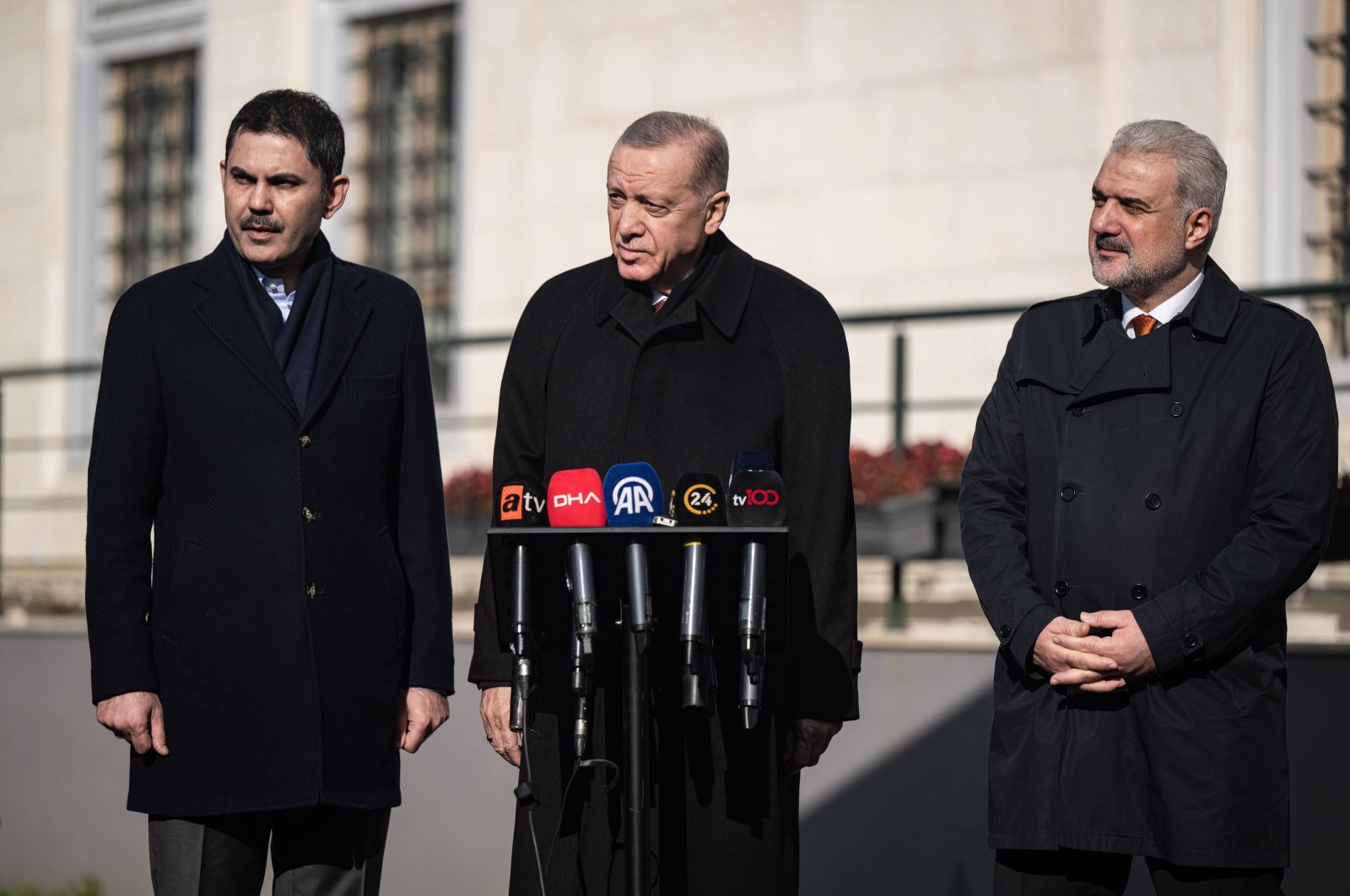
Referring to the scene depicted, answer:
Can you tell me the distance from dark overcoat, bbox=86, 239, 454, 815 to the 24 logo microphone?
74 cm

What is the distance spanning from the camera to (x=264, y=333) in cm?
367

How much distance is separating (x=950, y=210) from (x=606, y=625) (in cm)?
613

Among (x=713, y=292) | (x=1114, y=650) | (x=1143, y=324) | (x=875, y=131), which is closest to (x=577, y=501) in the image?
(x=713, y=292)

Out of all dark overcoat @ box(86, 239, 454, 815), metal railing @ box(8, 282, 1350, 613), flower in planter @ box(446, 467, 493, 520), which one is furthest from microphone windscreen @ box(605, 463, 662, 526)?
flower in planter @ box(446, 467, 493, 520)

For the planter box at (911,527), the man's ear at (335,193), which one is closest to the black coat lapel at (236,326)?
the man's ear at (335,193)

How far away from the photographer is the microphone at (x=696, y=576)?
10.2 ft

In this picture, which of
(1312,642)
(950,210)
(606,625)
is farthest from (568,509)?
(950,210)

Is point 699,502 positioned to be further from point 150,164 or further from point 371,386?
point 150,164

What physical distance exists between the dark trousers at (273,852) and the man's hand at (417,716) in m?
0.16

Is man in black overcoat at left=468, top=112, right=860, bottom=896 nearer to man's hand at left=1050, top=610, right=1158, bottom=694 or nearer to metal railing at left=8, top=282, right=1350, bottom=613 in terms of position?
man's hand at left=1050, top=610, right=1158, bottom=694

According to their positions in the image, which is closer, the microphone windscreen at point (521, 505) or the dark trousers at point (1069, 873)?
the microphone windscreen at point (521, 505)

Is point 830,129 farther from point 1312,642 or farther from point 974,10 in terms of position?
point 1312,642

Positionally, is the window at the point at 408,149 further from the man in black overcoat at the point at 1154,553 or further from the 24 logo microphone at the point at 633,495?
the 24 logo microphone at the point at 633,495

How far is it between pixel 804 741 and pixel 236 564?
3.97ft
